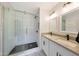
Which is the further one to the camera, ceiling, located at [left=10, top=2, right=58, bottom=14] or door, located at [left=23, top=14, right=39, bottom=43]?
door, located at [left=23, top=14, right=39, bottom=43]

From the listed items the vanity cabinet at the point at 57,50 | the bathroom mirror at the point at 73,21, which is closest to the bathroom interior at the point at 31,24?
the bathroom mirror at the point at 73,21

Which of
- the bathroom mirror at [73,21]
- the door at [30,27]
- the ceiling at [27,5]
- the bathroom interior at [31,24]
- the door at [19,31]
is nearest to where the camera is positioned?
the bathroom mirror at [73,21]

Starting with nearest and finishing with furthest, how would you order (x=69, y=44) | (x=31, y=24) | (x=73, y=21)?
(x=69, y=44) → (x=73, y=21) → (x=31, y=24)

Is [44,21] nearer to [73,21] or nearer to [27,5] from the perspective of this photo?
[27,5]

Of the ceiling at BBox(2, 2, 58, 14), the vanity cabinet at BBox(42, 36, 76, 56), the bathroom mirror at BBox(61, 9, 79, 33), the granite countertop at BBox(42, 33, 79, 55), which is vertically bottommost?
the vanity cabinet at BBox(42, 36, 76, 56)

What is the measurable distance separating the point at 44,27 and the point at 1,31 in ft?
6.79

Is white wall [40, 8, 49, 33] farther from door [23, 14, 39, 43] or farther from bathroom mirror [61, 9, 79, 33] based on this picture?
bathroom mirror [61, 9, 79, 33]

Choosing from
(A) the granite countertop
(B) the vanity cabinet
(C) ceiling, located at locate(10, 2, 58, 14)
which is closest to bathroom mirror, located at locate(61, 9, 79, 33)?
(A) the granite countertop

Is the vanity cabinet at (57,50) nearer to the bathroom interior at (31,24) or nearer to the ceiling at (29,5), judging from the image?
the bathroom interior at (31,24)

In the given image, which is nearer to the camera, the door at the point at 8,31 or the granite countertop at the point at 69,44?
the granite countertop at the point at 69,44

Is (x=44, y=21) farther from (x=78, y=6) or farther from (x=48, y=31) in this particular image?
(x=78, y=6)

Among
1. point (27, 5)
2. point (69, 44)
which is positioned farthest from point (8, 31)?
point (69, 44)

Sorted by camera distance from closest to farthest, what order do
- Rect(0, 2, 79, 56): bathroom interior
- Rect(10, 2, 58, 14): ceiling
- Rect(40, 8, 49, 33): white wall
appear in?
1. Rect(10, 2, 58, 14): ceiling
2. Rect(0, 2, 79, 56): bathroom interior
3. Rect(40, 8, 49, 33): white wall

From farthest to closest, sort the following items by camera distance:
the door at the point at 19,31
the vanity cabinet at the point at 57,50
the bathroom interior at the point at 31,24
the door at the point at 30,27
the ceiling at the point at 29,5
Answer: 1. the door at the point at 30,27
2. the door at the point at 19,31
3. the bathroom interior at the point at 31,24
4. the ceiling at the point at 29,5
5. the vanity cabinet at the point at 57,50
